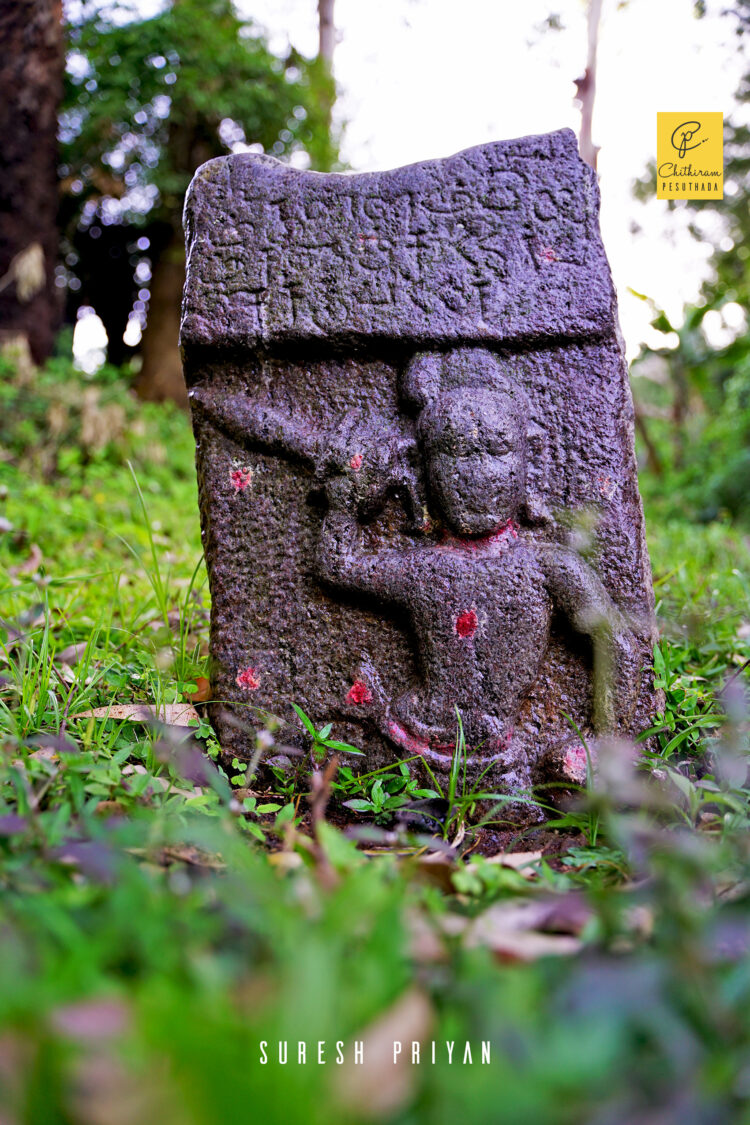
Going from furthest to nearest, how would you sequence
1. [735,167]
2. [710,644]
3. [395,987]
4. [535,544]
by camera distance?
1. [735,167]
2. [710,644]
3. [535,544]
4. [395,987]

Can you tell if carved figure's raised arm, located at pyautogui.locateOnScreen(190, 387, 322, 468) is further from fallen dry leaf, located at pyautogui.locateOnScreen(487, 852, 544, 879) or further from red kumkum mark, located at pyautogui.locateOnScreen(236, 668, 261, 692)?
fallen dry leaf, located at pyautogui.locateOnScreen(487, 852, 544, 879)

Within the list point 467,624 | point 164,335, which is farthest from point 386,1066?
point 164,335

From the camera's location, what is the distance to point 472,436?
1.66 meters

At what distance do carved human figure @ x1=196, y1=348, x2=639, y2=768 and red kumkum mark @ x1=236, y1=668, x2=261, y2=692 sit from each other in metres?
0.24

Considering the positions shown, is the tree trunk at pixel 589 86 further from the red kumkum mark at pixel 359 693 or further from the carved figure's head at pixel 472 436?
the red kumkum mark at pixel 359 693

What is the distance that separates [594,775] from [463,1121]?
3.72 ft

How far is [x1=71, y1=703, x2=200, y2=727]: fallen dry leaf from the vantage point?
1.67 m

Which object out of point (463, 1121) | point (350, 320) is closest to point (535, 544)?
point (350, 320)

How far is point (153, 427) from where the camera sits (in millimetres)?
4938

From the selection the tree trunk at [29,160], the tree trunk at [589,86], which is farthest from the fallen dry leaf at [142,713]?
the tree trunk at [589,86]

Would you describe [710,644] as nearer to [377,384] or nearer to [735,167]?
[377,384]

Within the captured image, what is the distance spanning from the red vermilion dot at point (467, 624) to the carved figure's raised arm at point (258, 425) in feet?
1.45

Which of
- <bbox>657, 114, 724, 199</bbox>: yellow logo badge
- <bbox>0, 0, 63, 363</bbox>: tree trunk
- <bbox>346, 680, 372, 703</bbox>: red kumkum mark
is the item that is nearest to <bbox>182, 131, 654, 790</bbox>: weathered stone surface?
<bbox>346, 680, 372, 703</bbox>: red kumkum mark

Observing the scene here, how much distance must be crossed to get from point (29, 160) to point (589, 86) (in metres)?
4.47
